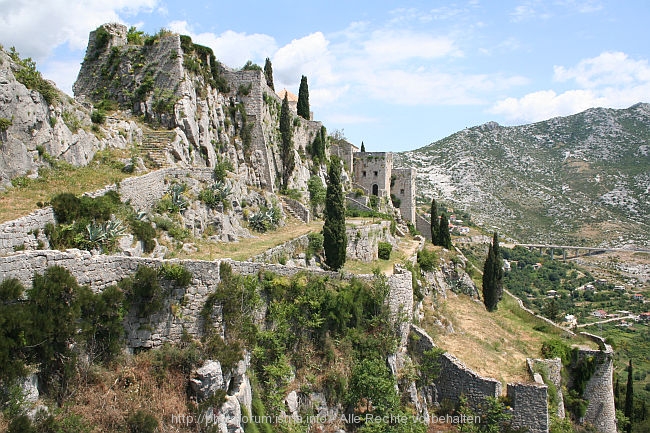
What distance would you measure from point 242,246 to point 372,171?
31039 millimetres

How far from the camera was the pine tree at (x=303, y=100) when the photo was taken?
156 feet

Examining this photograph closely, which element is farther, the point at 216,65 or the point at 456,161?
the point at 456,161

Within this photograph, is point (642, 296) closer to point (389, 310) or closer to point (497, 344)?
point (497, 344)

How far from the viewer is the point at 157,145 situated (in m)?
24.5

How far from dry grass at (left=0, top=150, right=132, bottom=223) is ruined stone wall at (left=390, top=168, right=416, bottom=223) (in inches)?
1374

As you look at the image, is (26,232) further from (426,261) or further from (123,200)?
(426,261)

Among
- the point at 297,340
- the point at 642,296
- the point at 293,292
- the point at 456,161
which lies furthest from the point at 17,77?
the point at 456,161

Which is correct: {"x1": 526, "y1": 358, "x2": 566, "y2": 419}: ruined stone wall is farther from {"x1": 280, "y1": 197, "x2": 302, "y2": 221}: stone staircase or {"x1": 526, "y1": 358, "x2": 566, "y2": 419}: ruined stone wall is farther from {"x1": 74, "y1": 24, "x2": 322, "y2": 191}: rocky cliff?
{"x1": 74, "y1": 24, "x2": 322, "y2": 191}: rocky cliff

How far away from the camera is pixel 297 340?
1517 centimetres

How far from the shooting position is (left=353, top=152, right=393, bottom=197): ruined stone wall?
166ft

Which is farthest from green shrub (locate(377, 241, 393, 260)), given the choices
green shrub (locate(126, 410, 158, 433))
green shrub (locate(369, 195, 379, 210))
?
green shrub (locate(126, 410, 158, 433))

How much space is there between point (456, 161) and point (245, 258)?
11399 centimetres

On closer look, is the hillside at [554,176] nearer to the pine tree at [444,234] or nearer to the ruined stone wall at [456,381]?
the pine tree at [444,234]

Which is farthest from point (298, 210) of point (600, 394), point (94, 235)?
point (600, 394)
